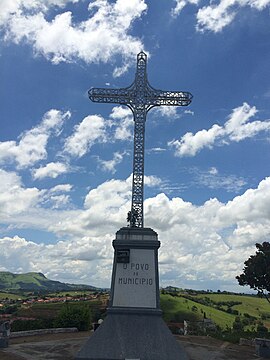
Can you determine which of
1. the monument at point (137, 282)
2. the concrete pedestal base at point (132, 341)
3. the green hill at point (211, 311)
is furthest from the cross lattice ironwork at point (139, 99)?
the green hill at point (211, 311)

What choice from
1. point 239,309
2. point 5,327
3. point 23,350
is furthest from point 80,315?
point 239,309

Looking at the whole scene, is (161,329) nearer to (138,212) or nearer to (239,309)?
(138,212)

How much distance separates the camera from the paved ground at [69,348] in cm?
2500

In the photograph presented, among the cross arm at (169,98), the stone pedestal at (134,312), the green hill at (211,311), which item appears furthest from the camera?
the green hill at (211,311)

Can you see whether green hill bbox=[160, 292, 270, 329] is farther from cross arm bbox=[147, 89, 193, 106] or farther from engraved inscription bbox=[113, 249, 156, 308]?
cross arm bbox=[147, 89, 193, 106]

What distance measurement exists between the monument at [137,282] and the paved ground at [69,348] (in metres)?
Result: 4.15

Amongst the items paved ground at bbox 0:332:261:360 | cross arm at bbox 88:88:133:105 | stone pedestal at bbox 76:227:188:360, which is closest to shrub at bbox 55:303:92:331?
paved ground at bbox 0:332:261:360

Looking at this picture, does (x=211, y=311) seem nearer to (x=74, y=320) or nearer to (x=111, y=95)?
(x=74, y=320)

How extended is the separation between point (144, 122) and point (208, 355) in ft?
56.6

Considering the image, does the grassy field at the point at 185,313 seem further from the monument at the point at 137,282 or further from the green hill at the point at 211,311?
the monument at the point at 137,282

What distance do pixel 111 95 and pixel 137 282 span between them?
574 inches

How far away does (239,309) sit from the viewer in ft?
258

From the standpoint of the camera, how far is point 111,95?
30.2 metres

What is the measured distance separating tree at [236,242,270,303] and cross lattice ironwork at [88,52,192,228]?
1395 cm
